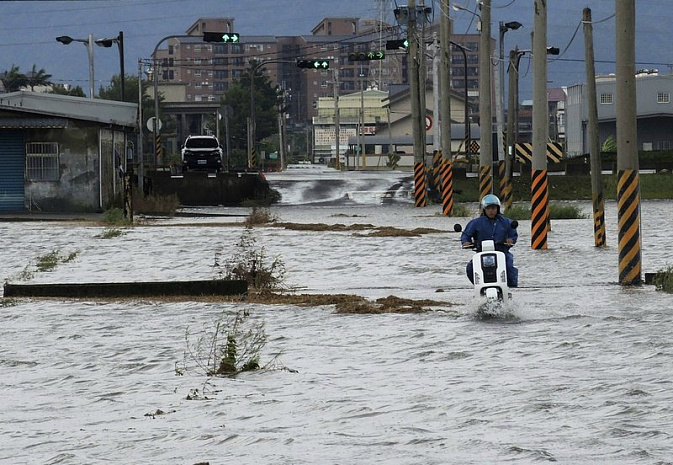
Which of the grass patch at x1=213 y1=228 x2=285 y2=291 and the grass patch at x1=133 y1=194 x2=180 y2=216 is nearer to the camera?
the grass patch at x1=213 y1=228 x2=285 y2=291

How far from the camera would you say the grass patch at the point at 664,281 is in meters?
21.1

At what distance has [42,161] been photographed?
5181 centimetres

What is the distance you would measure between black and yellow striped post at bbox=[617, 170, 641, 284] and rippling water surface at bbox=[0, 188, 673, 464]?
1.57 ft

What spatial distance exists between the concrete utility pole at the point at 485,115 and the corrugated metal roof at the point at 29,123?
1477 centimetres

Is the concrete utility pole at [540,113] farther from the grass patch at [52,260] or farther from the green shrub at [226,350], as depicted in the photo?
the green shrub at [226,350]

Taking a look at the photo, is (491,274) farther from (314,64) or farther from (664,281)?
(314,64)

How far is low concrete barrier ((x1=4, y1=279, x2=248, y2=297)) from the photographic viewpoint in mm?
22047

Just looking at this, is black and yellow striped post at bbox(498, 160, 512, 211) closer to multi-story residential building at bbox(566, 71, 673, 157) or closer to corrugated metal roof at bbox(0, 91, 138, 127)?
corrugated metal roof at bbox(0, 91, 138, 127)

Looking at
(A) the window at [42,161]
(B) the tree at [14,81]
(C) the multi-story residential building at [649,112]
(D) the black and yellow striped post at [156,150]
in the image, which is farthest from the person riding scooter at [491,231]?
(B) the tree at [14,81]

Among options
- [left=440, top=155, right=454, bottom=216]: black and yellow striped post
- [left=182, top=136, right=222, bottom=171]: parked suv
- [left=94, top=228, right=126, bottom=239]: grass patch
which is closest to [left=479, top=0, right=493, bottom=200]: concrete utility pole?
[left=440, top=155, right=454, bottom=216]: black and yellow striped post

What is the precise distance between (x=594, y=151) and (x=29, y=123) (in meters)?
23.1

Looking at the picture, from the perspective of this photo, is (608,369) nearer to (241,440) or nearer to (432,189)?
(241,440)

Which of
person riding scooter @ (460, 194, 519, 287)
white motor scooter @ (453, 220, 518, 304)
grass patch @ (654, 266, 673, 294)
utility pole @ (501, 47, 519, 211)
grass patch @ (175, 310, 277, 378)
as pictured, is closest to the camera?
grass patch @ (175, 310, 277, 378)

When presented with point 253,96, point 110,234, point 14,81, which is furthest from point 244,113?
point 110,234
